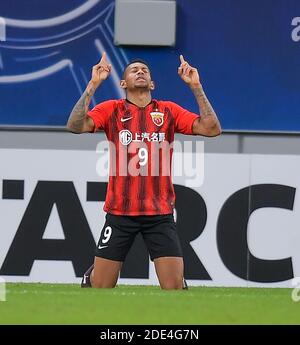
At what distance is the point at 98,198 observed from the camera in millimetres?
12969

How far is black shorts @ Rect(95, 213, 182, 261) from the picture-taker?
10.1m

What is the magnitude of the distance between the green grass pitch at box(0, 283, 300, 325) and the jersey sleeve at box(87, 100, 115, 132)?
140 cm

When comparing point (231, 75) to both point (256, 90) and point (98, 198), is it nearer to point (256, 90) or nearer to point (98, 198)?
point (256, 90)

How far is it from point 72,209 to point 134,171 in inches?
110

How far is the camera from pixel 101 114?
1022 cm

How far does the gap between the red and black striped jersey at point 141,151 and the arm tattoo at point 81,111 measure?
0.20 m

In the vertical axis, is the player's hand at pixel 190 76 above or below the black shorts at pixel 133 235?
A: above

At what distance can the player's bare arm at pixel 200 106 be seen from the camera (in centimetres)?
996
